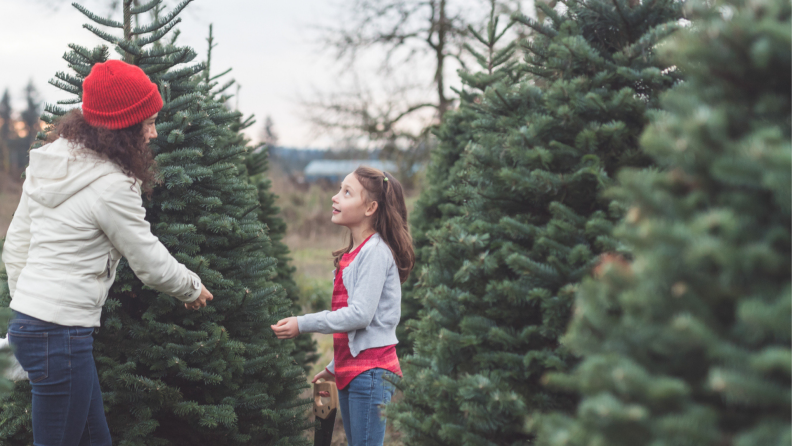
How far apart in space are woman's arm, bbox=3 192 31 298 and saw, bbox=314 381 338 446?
5.20ft

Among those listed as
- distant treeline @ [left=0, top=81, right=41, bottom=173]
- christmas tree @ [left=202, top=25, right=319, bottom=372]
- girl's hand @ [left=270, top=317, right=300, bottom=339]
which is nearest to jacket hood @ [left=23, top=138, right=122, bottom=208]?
girl's hand @ [left=270, top=317, right=300, bottom=339]

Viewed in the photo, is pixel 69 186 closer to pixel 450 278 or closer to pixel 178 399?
pixel 178 399

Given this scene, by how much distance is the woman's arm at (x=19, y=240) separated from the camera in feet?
8.45

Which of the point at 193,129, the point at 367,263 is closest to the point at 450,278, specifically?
the point at 367,263

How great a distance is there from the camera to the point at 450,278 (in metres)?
2.18

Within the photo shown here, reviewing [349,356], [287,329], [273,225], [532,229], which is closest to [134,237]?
[287,329]

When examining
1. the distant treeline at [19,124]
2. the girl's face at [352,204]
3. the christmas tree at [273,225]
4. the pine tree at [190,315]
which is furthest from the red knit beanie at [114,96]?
the distant treeline at [19,124]

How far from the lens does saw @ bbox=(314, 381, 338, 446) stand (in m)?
3.14

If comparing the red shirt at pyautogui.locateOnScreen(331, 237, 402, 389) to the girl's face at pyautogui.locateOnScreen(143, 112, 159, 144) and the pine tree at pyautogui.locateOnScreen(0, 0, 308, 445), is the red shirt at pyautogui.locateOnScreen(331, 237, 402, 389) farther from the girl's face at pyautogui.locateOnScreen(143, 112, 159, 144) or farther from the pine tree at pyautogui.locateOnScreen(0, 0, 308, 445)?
the girl's face at pyautogui.locateOnScreen(143, 112, 159, 144)

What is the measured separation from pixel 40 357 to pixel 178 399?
0.87m

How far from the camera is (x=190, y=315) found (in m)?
3.18

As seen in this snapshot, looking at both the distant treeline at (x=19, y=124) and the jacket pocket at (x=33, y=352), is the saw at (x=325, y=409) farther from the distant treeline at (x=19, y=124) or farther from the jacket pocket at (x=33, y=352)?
the distant treeline at (x=19, y=124)

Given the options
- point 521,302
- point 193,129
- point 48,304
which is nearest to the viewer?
point 521,302

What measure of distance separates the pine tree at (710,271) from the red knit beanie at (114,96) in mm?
2154
